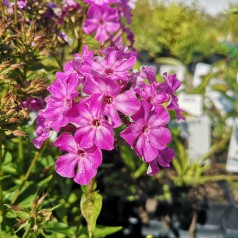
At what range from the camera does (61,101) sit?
99 cm

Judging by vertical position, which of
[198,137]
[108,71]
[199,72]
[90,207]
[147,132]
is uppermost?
[199,72]

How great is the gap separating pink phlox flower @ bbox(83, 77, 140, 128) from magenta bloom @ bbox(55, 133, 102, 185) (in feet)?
0.27

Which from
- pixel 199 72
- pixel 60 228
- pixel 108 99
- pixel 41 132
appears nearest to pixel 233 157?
pixel 199 72

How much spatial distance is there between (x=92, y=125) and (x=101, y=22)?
458 mm

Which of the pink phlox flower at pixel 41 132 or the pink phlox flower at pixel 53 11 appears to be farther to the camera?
the pink phlox flower at pixel 53 11

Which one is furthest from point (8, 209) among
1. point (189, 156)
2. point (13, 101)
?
point (189, 156)

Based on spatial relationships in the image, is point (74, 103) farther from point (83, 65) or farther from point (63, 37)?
point (63, 37)

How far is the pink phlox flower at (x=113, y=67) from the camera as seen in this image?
3.14 feet

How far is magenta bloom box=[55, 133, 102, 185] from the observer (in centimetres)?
97

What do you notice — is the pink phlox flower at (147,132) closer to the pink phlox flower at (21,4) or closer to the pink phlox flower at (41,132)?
the pink phlox flower at (41,132)

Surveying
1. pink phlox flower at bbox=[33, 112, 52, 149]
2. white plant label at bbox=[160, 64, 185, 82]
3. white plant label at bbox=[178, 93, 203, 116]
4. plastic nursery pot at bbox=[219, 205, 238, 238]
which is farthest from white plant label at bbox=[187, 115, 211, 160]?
pink phlox flower at bbox=[33, 112, 52, 149]

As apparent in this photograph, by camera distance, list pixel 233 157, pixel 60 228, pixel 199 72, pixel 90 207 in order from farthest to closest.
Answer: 1. pixel 199 72
2. pixel 233 157
3. pixel 60 228
4. pixel 90 207

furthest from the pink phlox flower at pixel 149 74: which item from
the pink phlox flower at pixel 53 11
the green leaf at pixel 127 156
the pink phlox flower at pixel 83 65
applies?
the green leaf at pixel 127 156

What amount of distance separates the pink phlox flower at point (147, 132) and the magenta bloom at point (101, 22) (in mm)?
436
